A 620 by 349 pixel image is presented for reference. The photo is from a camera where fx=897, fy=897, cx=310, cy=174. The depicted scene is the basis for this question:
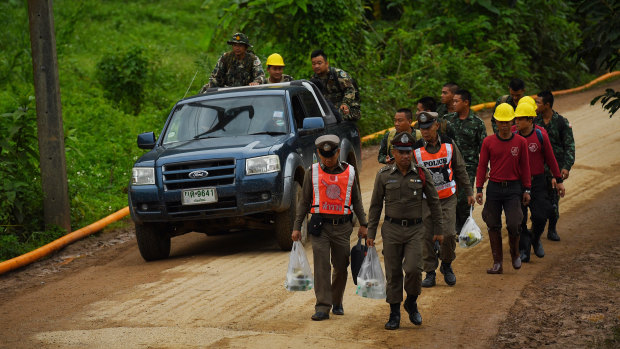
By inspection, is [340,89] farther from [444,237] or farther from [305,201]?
[305,201]

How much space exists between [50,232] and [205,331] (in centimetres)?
594

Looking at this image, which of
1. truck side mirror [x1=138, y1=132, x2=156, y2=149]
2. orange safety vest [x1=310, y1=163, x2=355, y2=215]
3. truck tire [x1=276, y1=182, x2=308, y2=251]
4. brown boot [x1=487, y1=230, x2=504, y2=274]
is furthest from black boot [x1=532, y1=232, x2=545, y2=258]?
truck side mirror [x1=138, y1=132, x2=156, y2=149]

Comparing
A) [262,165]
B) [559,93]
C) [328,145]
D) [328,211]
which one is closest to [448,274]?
[328,211]

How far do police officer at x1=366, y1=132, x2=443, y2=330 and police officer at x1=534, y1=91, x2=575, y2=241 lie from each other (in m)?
3.87

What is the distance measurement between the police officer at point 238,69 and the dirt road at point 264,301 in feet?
8.75

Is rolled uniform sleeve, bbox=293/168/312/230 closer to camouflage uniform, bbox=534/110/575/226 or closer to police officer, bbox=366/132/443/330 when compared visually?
police officer, bbox=366/132/443/330

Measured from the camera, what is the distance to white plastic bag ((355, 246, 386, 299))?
781 cm

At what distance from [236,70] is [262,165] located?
153 inches

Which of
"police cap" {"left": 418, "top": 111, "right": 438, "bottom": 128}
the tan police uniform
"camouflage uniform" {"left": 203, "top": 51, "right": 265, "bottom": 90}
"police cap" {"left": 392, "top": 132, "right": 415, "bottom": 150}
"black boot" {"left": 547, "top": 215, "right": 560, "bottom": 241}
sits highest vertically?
"camouflage uniform" {"left": 203, "top": 51, "right": 265, "bottom": 90}

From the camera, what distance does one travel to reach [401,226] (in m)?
8.00

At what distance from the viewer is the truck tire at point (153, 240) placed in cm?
1134

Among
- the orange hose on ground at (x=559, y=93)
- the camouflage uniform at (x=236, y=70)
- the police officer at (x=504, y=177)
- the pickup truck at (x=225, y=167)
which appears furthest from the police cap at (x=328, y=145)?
the orange hose on ground at (x=559, y=93)

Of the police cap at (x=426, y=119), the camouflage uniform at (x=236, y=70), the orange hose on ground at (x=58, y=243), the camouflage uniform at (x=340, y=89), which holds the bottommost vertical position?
the orange hose on ground at (x=58, y=243)

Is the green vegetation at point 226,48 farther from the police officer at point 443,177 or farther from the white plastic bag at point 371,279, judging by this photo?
the white plastic bag at point 371,279
